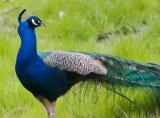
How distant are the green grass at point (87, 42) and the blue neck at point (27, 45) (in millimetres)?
447

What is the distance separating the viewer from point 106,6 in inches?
250

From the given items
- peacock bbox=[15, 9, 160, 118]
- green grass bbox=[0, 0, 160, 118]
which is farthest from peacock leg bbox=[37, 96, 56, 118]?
green grass bbox=[0, 0, 160, 118]

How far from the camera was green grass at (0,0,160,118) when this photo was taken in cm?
429

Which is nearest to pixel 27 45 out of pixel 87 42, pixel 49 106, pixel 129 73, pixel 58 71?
pixel 58 71

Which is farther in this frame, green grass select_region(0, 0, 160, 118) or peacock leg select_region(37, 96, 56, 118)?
green grass select_region(0, 0, 160, 118)

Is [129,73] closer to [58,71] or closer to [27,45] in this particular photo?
[58,71]

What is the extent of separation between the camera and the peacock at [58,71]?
12.8 feet

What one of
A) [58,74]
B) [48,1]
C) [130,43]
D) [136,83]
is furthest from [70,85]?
[48,1]

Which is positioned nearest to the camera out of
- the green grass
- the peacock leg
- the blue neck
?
the blue neck

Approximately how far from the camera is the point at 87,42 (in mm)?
5832

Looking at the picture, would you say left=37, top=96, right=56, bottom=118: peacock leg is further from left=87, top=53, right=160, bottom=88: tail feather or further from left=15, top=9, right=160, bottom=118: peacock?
left=87, top=53, right=160, bottom=88: tail feather

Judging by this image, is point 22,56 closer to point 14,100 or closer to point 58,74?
point 58,74

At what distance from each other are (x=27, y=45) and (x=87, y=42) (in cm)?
197

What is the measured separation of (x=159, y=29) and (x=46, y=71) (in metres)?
2.09
